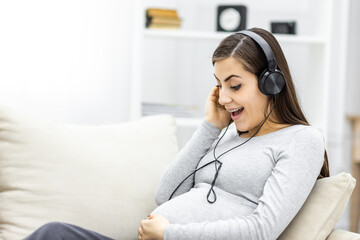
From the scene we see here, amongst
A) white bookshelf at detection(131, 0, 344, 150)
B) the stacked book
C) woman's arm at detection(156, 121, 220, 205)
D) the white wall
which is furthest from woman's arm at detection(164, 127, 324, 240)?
white bookshelf at detection(131, 0, 344, 150)

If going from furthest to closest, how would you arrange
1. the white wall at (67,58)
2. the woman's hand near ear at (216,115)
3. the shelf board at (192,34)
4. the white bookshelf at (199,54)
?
1. the white bookshelf at (199,54)
2. the shelf board at (192,34)
3. the white wall at (67,58)
4. the woman's hand near ear at (216,115)

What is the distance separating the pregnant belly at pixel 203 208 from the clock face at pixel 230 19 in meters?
1.28

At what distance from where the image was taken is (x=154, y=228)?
126 cm

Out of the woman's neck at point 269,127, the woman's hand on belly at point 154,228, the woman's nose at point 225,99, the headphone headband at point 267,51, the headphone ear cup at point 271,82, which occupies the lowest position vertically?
the woman's hand on belly at point 154,228

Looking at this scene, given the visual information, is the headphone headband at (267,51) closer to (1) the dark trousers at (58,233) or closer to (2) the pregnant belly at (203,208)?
(2) the pregnant belly at (203,208)

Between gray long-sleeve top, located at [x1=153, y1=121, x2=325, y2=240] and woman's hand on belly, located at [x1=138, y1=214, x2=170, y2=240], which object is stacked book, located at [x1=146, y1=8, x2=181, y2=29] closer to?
gray long-sleeve top, located at [x1=153, y1=121, x2=325, y2=240]

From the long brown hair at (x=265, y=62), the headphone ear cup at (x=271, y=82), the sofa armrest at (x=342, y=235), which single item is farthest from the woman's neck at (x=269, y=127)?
the sofa armrest at (x=342, y=235)

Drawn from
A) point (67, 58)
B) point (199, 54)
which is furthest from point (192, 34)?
point (67, 58)

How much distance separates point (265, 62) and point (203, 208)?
42 centimetres

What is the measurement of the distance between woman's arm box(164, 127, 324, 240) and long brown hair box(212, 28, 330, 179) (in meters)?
0.16

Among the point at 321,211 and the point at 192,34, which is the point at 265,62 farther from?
the point at 192,34

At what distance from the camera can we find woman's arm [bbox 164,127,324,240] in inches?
47.1

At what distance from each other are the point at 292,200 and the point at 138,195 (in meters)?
0.55

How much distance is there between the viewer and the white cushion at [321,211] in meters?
1.24
